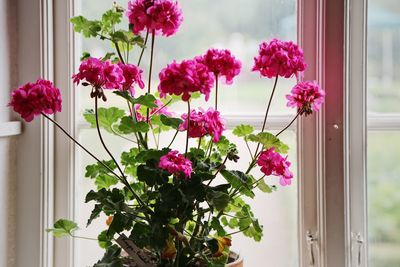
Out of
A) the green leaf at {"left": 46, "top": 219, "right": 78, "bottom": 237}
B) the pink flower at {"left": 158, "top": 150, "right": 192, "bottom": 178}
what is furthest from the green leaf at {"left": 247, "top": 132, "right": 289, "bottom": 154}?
the green leaf at {"left": 46, "top": 219, "right": 78, "bottom": 237}

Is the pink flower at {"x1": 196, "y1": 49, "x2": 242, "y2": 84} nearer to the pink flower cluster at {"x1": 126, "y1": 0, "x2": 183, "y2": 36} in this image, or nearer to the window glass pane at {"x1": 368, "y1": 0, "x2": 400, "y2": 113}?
the pink flower cluster at {"x1": 126, "y1": 0, "x2": 183, "y2": 36}

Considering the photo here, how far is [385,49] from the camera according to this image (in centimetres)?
137

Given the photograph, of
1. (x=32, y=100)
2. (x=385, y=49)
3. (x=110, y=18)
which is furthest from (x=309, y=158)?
(x=32, y=100)

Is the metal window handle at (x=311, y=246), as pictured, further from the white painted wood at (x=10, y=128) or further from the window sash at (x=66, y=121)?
the white painted wood at (x=10, y=128)

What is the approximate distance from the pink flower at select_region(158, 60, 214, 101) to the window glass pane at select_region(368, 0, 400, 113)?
72 cm

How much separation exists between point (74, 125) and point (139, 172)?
52 centimetres

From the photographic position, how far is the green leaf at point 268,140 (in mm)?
1072

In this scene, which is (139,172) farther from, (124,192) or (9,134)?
(9,134)

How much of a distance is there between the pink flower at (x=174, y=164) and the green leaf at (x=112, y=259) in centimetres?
28

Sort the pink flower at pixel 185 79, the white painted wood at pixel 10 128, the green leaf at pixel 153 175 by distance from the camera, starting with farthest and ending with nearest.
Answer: the white painted wood at pixel 10 128, the green leaf at pixel 153 175, the pink flower at pixel 185 79

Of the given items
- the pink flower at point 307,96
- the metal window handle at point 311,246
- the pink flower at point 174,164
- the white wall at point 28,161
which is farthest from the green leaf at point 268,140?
the white wall at point 28,161

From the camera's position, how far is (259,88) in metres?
1.43

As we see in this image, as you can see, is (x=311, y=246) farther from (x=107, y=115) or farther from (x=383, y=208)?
(x=107, y=115)

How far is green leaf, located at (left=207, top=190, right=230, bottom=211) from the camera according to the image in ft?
3.35
